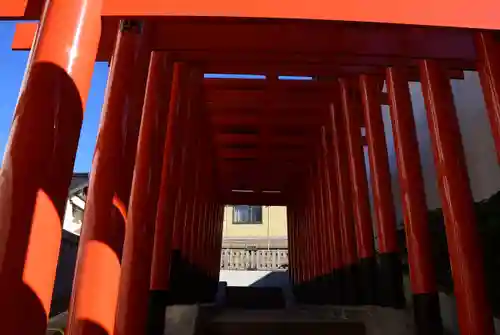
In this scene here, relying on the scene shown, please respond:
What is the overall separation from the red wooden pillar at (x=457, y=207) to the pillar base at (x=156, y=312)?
10.6 ft

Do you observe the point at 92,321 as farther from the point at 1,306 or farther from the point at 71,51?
the point at 71,51

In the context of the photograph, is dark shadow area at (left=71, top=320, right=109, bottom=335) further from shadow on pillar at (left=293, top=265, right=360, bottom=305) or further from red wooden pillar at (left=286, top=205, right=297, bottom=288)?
red wooden pillar at (left=286, top=205, right=297, bottom=288)

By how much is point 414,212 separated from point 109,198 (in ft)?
11.1

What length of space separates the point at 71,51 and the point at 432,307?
4102mm

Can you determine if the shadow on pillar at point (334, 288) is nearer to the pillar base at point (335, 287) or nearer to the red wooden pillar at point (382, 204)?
the pillar base at point (335, 287)

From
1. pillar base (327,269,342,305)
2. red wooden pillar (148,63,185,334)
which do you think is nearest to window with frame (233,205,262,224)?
pillar base (327,269,342,305)

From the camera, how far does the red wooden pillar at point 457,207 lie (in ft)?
12.1

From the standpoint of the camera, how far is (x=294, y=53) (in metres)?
4.07

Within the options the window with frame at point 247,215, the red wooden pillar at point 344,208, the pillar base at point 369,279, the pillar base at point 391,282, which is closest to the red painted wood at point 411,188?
the pillar base at point 391,282

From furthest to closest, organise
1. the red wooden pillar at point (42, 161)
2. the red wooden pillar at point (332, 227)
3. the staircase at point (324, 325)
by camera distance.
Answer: the red wooden pillar at point (332, 227) < the staircase at point (324, 325) < the red wooden pillar at point (42, 161)

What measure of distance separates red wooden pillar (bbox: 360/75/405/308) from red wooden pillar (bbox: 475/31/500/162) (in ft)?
6.13

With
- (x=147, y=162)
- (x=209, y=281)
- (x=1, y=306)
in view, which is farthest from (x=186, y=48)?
(x=209, y=281)

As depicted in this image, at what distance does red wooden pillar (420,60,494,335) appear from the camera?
369 centimetres

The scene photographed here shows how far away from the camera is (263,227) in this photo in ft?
70.7
